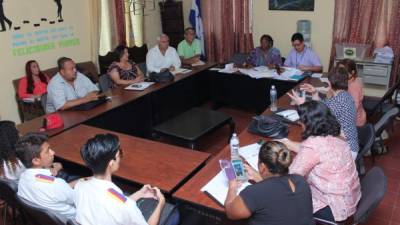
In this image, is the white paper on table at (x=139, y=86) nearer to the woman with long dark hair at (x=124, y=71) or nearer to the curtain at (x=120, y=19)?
the woman with long dark hair at (x=124, y=71)

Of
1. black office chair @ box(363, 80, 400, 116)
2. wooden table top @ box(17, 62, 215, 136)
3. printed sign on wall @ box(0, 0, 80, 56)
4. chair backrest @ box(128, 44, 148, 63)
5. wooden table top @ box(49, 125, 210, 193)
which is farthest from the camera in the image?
chair backrest @ box(128, 44, 148, 63)

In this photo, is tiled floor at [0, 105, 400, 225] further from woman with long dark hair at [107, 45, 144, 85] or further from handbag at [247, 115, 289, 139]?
woman with long dark hair at [107, 45, 144, 85]

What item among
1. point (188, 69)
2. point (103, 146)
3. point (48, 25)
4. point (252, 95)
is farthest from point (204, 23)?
point (103, 146)

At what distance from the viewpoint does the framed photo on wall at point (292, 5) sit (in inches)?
230

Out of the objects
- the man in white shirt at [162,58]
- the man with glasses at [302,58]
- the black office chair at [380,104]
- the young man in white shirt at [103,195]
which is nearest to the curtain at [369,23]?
the man with glasses at [302,58]

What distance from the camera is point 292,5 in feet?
19.6

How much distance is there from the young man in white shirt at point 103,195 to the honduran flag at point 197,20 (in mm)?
5120

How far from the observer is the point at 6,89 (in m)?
4.88

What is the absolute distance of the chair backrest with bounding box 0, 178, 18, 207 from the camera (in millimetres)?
2274

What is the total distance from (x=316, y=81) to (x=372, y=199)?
2550mm

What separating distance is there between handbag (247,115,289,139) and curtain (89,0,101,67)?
3.79 m

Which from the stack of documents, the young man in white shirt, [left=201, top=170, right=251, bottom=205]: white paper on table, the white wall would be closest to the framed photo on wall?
the white wall

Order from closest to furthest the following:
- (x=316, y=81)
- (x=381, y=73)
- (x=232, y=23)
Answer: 1. (x=316, y=81)
2. (x=381, y=73)
3. (x=232, y=23)

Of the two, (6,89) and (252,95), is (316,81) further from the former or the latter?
(6,89)
